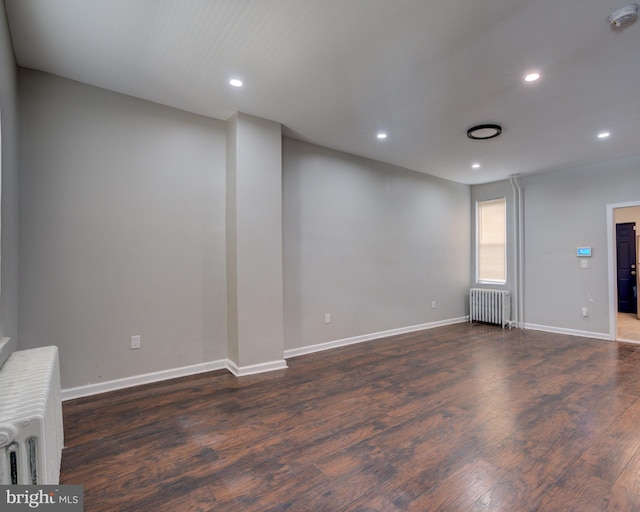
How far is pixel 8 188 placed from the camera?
2201 millimetres

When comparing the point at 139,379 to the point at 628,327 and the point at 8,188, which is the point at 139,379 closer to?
the point at 8,188

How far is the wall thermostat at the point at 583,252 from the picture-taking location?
5113 millimetres

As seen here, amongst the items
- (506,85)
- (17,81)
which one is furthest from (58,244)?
(506,85)

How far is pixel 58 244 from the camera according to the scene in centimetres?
277

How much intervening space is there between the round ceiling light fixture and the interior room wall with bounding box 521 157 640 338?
96.9 inches

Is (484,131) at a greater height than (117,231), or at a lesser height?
greater

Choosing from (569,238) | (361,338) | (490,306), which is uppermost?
(569,238)

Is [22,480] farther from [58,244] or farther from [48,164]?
[48,164]

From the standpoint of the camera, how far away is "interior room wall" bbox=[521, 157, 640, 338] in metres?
4.95

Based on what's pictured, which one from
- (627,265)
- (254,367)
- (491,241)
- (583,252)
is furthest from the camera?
(627,265)

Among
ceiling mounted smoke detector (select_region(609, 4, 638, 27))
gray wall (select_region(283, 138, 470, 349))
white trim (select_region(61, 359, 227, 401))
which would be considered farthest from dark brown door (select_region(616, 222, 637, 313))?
white trim (select_region(61, 359, 227, 401))

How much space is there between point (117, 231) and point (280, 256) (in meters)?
1.61

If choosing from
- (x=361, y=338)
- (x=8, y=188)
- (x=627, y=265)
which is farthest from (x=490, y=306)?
(x=8, y=188)

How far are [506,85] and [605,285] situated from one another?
3.97m
